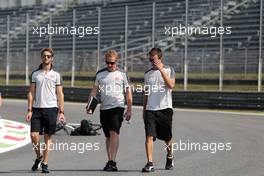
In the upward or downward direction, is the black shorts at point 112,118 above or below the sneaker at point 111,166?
above

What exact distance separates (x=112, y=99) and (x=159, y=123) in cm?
73

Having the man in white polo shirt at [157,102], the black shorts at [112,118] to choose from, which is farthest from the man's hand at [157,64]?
the black shorts at [112,118]

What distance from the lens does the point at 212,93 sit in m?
24.3

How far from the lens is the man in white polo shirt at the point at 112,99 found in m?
8.97

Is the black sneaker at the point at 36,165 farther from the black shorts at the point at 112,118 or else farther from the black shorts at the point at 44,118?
the black shorts at the point at 112,118

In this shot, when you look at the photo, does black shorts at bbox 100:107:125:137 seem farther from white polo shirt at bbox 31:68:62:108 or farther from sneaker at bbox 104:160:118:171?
white polo shirt at bbox 31:68:62:108

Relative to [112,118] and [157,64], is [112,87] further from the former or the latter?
[157,64]

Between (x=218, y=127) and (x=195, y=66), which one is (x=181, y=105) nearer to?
(x=195, y=66)

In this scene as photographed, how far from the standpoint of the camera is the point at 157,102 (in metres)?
8.94

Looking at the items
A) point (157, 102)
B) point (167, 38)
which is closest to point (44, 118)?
point (157, 102)

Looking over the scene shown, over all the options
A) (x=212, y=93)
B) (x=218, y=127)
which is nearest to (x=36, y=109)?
(x=218, y=127)

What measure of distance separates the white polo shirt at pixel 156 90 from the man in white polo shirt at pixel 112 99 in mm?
307

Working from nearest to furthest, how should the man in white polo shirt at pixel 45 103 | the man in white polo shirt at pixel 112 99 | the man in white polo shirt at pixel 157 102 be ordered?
1. the man in white polo shirt at pixel 45 103
2. the man in white polo shirt at pixel 157 102
3. the man in white polo shirt at pixel 112 99

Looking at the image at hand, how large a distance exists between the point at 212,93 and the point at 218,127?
7850 millimetres
